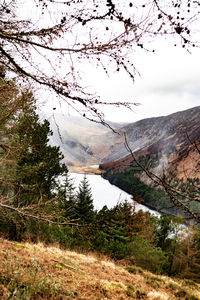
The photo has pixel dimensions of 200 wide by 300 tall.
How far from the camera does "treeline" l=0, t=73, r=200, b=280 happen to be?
2.32 metres

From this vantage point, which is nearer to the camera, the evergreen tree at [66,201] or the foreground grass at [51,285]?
the evergreen tree at [66,201]

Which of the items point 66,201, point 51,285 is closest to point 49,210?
point 66,201

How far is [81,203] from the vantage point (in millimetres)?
22953

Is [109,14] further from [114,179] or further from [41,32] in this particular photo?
[114,179]

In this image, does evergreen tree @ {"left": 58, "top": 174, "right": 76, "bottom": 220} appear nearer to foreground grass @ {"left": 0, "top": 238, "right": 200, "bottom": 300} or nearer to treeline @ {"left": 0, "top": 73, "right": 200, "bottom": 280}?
treeline @ {"left": 0, "top": 73, "right": 200, "bottom": 280}

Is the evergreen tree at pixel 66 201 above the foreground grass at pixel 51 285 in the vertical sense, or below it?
above

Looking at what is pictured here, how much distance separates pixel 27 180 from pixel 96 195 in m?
55.9

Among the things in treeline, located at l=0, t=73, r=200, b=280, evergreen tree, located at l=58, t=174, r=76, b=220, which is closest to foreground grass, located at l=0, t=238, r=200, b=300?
treeline, located at l=0, t=73, r=200, b=280

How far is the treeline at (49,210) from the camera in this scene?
91.4 inches

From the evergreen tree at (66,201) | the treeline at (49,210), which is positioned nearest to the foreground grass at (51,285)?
the treeline at (49,210)

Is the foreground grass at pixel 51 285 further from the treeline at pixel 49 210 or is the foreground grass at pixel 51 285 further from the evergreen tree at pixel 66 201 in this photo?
the evergreen tree at pixel 66 201

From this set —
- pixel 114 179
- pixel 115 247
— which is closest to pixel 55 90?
pixel 115 247

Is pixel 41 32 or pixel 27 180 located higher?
pixel 41 32

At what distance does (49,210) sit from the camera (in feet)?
8.79
